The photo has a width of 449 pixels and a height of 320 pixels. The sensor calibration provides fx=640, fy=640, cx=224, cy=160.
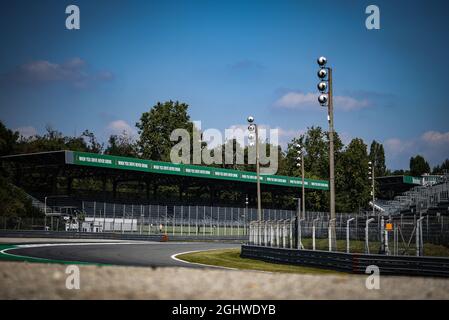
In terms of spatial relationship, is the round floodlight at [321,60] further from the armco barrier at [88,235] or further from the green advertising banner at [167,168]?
the green advertising banner at [167,168]

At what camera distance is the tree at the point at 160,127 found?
102 m

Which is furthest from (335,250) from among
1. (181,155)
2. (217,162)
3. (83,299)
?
(217,162)

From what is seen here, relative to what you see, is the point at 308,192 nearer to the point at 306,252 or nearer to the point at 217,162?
the point at 217,162

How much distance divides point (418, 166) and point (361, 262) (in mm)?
145455

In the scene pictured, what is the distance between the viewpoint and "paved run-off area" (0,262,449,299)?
1195 centimetres

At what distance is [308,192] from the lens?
91062 millimetres

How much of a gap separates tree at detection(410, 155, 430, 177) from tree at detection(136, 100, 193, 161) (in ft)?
242

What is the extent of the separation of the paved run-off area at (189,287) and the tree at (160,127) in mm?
84102

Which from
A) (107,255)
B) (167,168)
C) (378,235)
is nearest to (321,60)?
(378,235)

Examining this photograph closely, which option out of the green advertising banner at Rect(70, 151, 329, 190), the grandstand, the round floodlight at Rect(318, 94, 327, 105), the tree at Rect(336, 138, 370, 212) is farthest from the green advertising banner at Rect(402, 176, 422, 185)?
the round floodlight at Rect(318, 94, 327, 105)

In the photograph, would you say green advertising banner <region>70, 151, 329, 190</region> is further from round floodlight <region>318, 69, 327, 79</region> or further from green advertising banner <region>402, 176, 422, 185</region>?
round floodlight <region>318, 69, 327, 79</region>

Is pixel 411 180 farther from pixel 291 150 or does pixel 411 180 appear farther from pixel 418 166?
pixel 418 166

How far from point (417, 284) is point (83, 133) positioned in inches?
4451

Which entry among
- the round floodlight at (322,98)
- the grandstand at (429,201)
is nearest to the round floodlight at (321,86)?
the round floodlight at (322,98)
